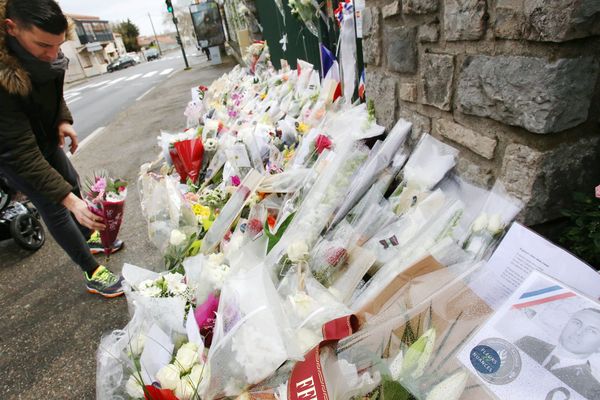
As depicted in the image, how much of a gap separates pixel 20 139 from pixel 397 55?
5.98 ft

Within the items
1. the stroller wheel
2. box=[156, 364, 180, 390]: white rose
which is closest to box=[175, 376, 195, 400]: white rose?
box=[156, 364, 180, 390]: white rose

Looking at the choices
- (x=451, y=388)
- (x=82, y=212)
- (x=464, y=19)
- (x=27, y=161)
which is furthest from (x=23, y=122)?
(x=451, y=388)

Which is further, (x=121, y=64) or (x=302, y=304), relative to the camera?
(x=121, y=64)

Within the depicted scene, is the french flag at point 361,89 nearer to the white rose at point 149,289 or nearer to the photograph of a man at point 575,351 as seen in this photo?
the white rose at point 149,289

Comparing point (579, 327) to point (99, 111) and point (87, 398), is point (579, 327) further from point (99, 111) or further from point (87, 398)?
point (99, 111)

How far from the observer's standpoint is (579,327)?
2.13 ft

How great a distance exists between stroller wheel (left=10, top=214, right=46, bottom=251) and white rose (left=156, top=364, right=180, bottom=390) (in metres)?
2.69

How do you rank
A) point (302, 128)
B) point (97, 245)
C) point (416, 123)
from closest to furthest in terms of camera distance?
point (416, 123) → point (302, 128) → point (97, 245)

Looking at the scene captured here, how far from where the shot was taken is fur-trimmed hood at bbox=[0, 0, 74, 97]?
5.11 feet

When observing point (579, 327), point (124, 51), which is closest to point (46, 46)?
point (579, 327)

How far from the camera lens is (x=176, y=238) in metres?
1.87

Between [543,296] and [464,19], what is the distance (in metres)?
0.84

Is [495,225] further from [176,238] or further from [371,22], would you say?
[176,238]

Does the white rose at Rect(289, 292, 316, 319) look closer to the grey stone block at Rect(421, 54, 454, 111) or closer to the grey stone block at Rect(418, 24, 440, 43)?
the grey stone block at Rect(421, 54, 454, 111)
